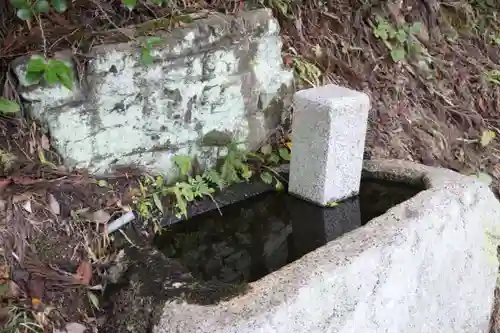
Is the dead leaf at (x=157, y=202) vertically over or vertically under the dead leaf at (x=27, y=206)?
under

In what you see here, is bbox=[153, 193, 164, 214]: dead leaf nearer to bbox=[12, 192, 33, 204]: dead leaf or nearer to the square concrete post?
bbox=[12, 192, 33, 204]: dead leaf

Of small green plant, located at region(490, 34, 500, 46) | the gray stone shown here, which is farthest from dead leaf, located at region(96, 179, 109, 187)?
small green plant, located at region(490, 34, 500, 46)

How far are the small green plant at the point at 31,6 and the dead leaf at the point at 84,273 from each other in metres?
0.99

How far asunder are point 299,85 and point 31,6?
5.11ft

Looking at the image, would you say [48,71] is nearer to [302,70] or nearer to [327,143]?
[327,143]

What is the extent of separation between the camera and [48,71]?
2283 millimetres

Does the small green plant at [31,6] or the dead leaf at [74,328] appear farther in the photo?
the small green plant at [31,6]

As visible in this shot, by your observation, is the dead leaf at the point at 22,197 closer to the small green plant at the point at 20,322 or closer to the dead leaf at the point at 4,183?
the dead leaf at the point at 4,183

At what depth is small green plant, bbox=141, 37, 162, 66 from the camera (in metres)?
2.56

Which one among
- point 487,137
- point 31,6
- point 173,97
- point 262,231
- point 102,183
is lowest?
point 487,137

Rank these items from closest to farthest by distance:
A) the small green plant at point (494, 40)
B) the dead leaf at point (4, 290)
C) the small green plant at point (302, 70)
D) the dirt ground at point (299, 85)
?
the dead leaf at point (4, 290), the dirt ground at point (299, 85), the small green plant at point (302, 70), the small green plant at point (494, 40)

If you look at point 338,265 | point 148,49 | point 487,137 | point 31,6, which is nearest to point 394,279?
point 338,265

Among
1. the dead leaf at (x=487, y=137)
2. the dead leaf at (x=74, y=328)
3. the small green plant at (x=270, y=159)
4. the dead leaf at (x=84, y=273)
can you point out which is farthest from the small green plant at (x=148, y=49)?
the dead leaf at (x=487, y=137)

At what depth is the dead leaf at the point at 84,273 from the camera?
2236 millimetres
